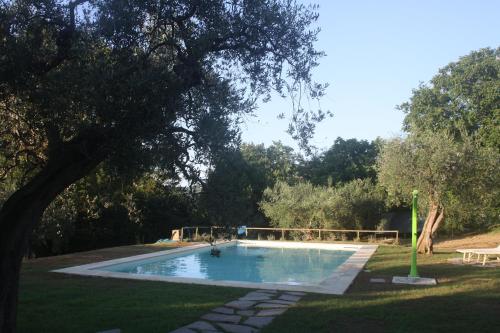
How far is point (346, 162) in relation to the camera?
3650 cm

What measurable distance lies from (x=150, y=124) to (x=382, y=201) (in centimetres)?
2482

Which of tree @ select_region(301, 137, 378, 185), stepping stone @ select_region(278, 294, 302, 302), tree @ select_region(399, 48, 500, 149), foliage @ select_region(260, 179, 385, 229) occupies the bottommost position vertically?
stepping stone @ select_region(278, 294, 302, 302)

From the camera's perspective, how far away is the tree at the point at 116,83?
488 cm

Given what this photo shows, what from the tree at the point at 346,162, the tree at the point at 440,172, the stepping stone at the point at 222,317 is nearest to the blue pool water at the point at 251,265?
the tree at the point at 440,172

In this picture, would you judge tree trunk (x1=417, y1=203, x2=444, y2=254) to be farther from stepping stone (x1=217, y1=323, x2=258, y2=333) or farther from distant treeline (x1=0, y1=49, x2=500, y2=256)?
stepping stone (x1=217, y1=323, x2=258, y2=333)

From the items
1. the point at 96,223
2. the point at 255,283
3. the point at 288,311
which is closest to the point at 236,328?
the point at 288,311

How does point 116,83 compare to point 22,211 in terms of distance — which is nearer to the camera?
point 116,83

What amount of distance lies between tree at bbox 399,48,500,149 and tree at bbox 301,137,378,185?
14.5ft

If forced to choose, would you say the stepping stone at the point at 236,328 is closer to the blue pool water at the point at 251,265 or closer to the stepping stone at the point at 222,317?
the stepping stone at the point at 222,317

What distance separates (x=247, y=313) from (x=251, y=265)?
11.1 metres

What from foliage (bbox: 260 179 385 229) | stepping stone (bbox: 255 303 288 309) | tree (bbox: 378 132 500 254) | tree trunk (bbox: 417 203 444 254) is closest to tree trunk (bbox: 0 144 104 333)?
stepping stone (bbox: 255 303 288 309)

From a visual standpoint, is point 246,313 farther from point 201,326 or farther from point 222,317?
point 201,326

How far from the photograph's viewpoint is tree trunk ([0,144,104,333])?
5.56 meters

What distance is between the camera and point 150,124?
4.80m
